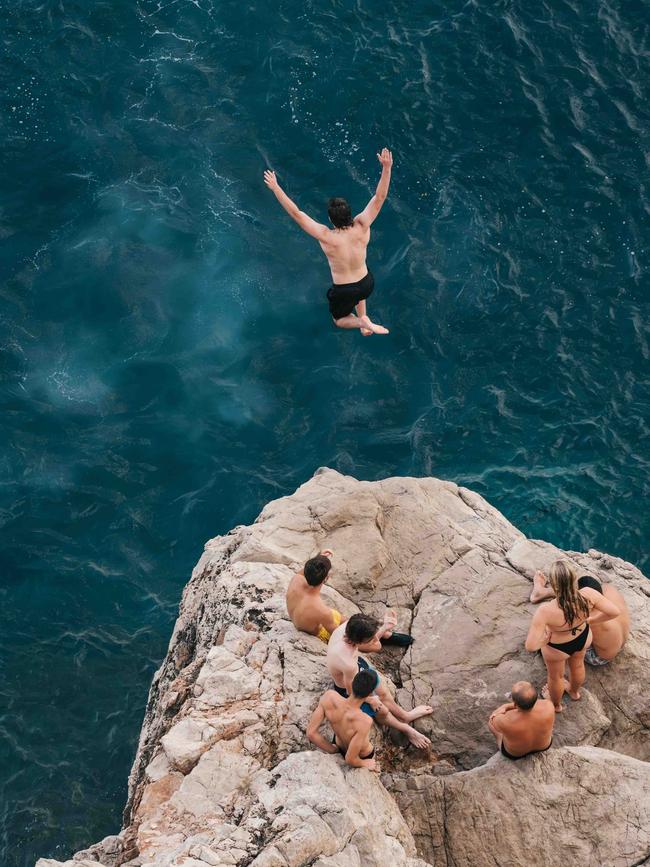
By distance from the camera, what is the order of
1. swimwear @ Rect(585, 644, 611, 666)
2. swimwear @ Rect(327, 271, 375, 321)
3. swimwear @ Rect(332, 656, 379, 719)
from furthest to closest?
swimwear @ Rect(327, 271, 375, 321) < swimwear @ Rect(585, 644, 611, 666) < swimwear @ Rect(332, 656, 379, 719)

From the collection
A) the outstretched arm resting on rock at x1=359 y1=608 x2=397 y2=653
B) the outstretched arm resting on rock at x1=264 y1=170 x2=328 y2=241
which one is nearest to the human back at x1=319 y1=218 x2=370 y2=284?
the outstretched arm resting on rock at x1=264 y1=170 x2=328 y2=241

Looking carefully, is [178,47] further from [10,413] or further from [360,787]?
[360,787]

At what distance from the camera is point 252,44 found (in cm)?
3106

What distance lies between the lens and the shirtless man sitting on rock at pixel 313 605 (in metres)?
15.0

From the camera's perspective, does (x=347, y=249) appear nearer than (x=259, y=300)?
Yes

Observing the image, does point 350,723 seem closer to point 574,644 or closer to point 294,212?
point 574,644

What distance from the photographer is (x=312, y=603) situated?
15.4 meters

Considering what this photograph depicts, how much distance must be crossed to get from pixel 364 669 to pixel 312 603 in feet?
7.05

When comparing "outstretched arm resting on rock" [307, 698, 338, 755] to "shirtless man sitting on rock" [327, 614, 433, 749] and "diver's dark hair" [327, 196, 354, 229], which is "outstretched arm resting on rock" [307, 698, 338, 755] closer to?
"shirtless man sitting on rock" [327, 614, 433, 749]

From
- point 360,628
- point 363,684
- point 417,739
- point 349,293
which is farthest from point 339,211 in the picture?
point 417,739

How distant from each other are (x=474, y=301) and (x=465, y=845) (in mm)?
17030

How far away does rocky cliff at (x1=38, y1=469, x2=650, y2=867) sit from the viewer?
12.8 metres

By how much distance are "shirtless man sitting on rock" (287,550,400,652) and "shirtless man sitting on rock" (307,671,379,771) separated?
2.04 meters

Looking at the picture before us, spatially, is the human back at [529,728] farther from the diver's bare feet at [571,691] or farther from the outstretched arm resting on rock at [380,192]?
the outstretched arm resting on rock at [380,192]
